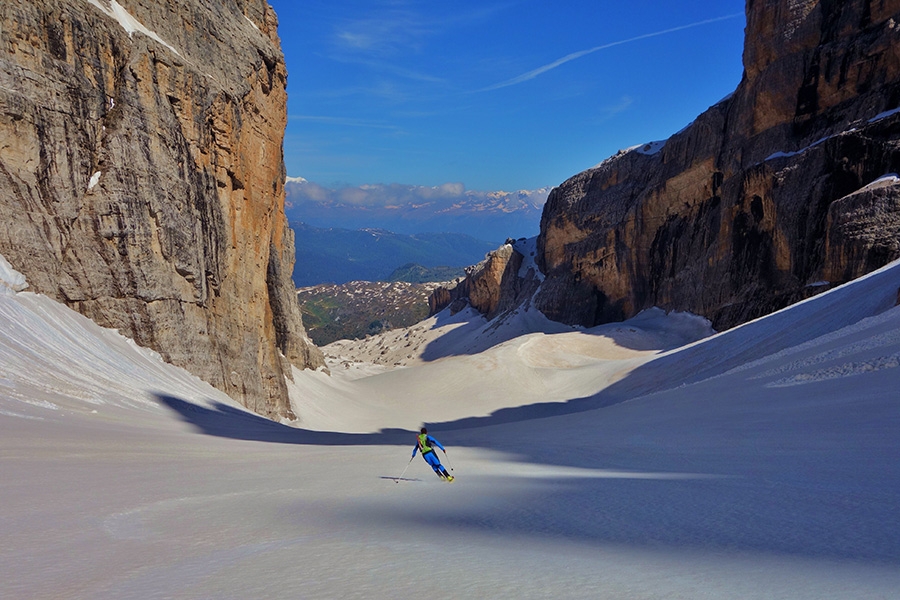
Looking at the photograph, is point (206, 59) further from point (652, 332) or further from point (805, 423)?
point (652, 332)

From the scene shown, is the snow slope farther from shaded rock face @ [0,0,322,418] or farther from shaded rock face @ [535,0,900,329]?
shaded rock face @ [535,0,900,329]

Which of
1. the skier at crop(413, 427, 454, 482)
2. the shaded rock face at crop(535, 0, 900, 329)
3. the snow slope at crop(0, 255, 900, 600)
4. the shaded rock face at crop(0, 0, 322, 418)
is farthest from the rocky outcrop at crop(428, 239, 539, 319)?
the skier at crop(413, 427, 454, 482)

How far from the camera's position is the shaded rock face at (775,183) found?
106ft

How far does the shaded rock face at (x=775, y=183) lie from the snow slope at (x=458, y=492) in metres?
16.4

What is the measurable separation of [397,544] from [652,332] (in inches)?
1768

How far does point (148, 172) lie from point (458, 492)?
647 inches

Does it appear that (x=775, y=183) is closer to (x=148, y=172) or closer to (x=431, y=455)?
(x=148, y=172)

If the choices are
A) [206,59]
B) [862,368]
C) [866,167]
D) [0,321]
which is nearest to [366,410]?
[206,59]

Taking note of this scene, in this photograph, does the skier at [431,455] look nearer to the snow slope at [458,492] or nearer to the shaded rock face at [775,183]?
the snow slope at [458,492]

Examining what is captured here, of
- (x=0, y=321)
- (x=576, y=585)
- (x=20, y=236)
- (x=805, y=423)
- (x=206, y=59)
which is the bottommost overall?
(x=576, y=585)

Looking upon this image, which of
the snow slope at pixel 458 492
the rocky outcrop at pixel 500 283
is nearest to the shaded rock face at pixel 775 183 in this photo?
the rocky outcrop at pixel 500 283

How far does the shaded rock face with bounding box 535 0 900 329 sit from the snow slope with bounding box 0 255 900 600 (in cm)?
1644

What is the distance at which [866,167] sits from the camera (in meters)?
32.9

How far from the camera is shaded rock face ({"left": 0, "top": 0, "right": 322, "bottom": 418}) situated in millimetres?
16797
